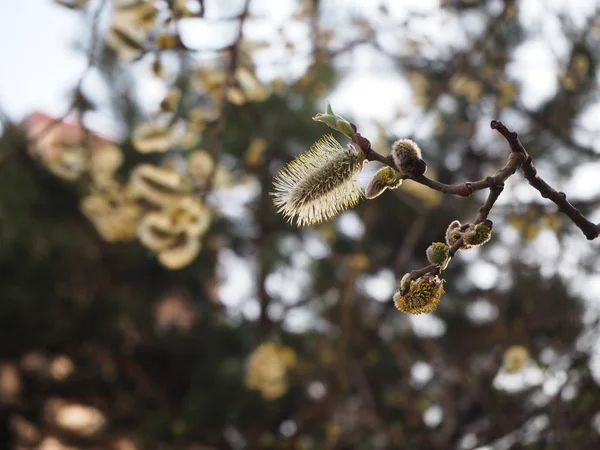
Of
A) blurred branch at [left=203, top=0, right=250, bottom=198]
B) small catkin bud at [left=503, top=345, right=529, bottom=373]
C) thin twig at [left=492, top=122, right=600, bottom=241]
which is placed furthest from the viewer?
small catkin bud at [left=503, top=345, right=529, bottom=373]

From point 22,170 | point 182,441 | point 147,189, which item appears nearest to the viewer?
point 147,189

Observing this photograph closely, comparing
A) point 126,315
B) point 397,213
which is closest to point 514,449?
point 397,213

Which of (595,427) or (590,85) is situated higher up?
(590,85)

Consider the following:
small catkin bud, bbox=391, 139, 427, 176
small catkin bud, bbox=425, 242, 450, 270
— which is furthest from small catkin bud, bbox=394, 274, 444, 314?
small catkin bud, bbox=391, 139, 427, 176

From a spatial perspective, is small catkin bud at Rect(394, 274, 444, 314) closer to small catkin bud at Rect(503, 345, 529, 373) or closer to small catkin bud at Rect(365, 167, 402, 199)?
small catkin bud at Rect(365, 167, 402, 199)

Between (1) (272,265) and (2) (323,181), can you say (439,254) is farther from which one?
(1) (272,265)

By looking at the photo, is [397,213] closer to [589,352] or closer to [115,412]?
[589,352]
